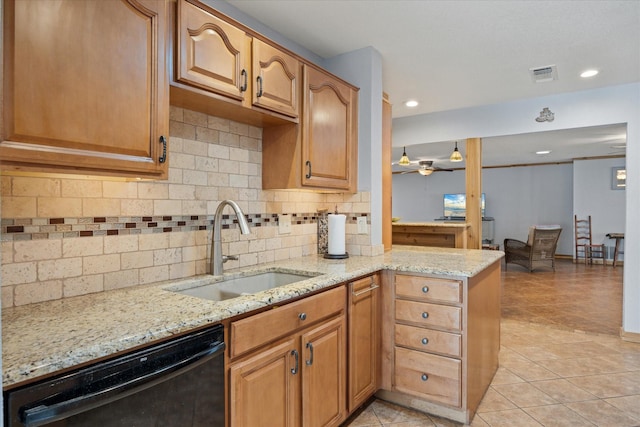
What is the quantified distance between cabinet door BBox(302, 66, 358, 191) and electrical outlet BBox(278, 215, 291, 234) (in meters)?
0.36

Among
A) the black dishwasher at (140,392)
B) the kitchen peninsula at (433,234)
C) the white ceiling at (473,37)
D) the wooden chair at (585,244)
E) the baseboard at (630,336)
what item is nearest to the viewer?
the black dishwasher at (140,392)

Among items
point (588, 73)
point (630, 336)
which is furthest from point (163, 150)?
point (630, 336)

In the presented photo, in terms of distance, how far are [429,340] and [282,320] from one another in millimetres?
1035

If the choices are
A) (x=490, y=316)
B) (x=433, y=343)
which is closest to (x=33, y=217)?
(x=433, y=343)

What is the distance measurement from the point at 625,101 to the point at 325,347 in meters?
3.67

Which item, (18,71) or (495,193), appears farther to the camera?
(495,193)

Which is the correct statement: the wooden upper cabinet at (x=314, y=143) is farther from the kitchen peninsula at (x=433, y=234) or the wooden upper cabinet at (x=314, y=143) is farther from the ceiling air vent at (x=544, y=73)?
the kitchen peninsula at (x=433, y=234)

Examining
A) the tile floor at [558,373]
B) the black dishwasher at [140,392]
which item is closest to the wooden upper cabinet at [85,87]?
the black dishwasher at [140,392]

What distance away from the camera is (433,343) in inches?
85.0

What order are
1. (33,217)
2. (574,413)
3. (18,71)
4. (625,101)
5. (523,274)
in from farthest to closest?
(523,274)
(625,101)
(574,413)
(33,217)
(18,71)

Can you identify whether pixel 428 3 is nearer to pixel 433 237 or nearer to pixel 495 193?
pixel 433 237

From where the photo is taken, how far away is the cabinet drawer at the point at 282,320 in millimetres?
1391

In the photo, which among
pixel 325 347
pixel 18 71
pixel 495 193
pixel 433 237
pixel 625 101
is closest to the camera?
pixel 18 71

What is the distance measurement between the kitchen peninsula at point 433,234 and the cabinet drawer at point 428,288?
8.12 feet
